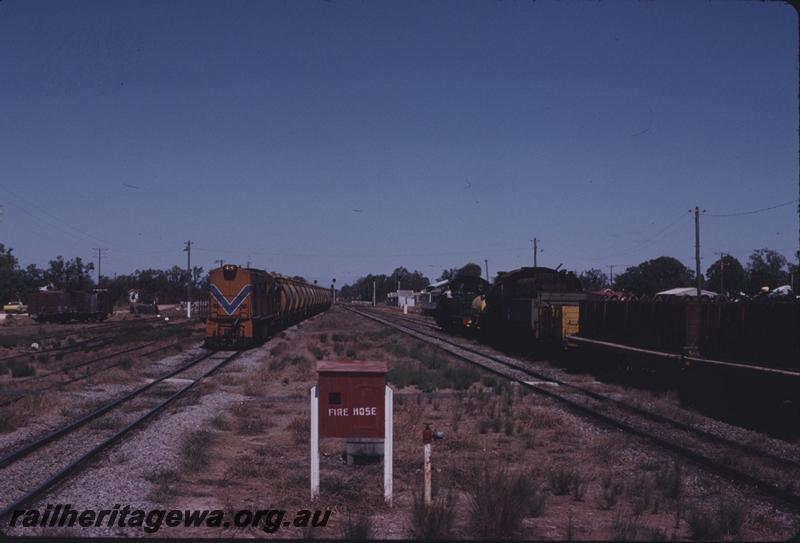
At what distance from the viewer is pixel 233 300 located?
29062mm

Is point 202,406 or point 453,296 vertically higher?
point 453,296

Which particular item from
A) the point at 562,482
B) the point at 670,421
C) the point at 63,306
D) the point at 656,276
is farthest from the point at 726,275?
the point at 562,482

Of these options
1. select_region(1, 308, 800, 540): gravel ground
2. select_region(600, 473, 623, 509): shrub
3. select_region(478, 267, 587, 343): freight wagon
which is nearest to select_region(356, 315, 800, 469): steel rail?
select_region(1, 308, 800, 540): gravel ground

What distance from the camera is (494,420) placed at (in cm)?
1279

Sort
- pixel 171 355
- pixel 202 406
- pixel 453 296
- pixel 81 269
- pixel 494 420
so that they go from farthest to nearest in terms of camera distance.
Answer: pixel 81 269 < pixel 453 296 < pixel 171 355 < pixel 202 406 < pixel 494 420

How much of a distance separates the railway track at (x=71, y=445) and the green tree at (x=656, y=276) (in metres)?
94.9

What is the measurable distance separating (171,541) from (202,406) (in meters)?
8.73

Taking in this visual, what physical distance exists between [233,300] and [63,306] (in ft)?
117

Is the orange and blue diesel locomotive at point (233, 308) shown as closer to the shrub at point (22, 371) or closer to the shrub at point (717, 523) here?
the shrub at point (22, 371)

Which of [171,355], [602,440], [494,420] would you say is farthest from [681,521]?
[171,355]

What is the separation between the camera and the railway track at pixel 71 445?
830cm

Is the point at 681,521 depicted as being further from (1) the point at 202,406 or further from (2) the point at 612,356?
(2) the point at 612,356

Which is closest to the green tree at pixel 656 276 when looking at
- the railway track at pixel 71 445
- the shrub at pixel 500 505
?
the railway track at pixel 71 445

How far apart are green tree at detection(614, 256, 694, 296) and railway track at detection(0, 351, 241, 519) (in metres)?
94.9
